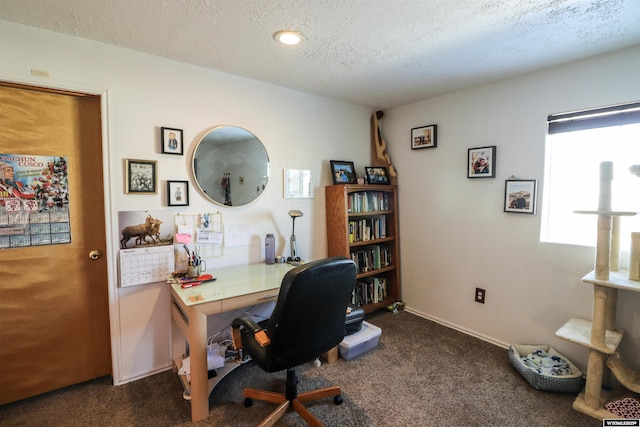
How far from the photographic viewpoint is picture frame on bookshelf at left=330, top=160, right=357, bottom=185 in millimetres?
3006

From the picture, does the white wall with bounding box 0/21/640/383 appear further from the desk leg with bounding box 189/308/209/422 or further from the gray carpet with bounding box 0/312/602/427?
the desk leg with bounding box 189/308/209/422

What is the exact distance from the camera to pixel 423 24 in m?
1.68

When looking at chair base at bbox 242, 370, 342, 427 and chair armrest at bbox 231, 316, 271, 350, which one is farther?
chair base at bbox 242, 370, 342, 427

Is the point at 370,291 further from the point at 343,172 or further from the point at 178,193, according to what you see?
the point at 178,193

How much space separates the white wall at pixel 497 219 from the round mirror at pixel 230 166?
1.63 meters

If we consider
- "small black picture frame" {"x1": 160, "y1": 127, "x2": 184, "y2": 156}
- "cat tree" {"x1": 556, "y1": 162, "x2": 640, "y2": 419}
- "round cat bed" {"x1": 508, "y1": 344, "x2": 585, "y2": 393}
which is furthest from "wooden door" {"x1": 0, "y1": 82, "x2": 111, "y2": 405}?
"cat tree" {"x1": 556, "y1": 162, "x2": 640, "y2": 419}

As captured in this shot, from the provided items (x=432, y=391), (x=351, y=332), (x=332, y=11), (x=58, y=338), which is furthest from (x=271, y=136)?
(x=432, y=391)

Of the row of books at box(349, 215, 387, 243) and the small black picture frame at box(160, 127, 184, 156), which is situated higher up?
the small black picture frame at box(160, 127, 184, 156)

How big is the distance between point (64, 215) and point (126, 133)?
25.8 inches

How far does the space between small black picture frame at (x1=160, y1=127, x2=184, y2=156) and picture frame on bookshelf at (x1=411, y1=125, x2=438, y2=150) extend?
224 cm

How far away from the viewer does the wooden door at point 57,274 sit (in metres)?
1.77

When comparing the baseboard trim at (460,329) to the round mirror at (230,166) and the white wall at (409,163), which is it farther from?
the round mirror at (230,166)

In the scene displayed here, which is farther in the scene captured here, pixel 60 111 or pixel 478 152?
pixel 478 152

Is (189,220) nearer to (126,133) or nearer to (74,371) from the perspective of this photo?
(126,133)
